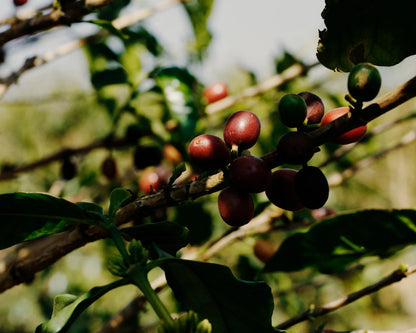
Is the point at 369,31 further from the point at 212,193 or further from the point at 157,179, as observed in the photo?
the point at 157,179

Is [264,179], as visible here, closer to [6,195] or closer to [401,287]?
[6,195]

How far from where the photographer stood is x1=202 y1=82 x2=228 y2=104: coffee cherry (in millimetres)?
2086

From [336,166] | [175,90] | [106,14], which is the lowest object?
[336,166]

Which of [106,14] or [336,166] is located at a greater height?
[106,14]

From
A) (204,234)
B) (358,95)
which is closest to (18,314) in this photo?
(204,234)

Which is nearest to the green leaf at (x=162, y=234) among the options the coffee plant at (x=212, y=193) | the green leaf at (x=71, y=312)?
the coffee plant at (x=212, y=193)

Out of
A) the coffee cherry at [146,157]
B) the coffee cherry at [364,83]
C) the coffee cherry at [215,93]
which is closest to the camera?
the coffee cherry at [364,83]

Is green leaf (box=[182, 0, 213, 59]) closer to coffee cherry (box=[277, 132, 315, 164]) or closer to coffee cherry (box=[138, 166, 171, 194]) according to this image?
coffee cherry (box=[138, 166, 171, 194])

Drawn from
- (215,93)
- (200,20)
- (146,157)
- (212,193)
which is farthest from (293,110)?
(200,20)

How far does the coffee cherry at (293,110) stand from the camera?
74 centimetres

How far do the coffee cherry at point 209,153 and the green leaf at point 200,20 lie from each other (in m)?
1.52

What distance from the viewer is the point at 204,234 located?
6.26 ft

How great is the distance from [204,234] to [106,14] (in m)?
1.25

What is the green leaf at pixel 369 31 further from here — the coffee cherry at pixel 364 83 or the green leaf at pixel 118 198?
the green leaf at pixel 118 198
